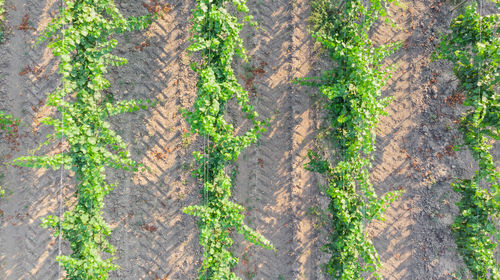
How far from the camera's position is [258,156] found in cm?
623

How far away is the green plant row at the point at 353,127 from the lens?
204 inches

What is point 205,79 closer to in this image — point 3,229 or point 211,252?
point 211,252

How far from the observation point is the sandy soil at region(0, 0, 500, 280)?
19.7ft

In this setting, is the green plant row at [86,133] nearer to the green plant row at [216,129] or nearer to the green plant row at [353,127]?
the green plant row at [216,129]

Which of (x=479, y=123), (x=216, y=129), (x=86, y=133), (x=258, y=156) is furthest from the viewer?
(x=258, y=156)

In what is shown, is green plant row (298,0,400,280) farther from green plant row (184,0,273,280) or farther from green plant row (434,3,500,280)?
green plant row (434,3,500,280)

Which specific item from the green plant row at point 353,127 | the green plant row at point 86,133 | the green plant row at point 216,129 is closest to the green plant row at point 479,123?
the green plant row at point 353,127

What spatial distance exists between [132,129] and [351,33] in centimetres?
422

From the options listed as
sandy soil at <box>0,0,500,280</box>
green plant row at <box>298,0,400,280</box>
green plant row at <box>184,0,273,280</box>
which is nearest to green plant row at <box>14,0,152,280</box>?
sandy soil at <box>0,0,500,280</box>

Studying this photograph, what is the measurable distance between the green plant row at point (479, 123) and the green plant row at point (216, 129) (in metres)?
3.67

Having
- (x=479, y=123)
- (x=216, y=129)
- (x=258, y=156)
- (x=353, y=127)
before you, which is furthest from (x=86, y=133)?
(x=479, y=123)

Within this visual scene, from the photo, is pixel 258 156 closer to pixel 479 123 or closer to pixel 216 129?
pixel 216 129

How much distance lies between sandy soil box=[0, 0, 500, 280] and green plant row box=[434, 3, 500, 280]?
2.05 ft

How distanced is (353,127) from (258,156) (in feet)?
6.03
